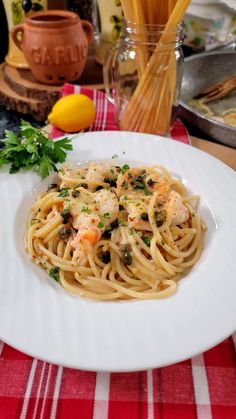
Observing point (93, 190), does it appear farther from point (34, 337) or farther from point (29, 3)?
point (29, 3)

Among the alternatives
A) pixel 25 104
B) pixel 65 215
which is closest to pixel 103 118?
pixel 25 104

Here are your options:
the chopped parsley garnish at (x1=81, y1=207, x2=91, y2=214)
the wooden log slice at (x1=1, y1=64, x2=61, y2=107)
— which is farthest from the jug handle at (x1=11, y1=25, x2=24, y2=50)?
the chopped parsley garnish at (x1=81, y1=207, x2=91, y2=214)

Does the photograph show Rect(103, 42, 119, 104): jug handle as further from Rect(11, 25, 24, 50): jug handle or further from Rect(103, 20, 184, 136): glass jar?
Rect(11, 25, 24, 50): jug handle

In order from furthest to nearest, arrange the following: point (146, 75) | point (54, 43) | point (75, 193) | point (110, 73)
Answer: point (54, 43)
point (110, 73)
point (146, 75)
point (75, 193)

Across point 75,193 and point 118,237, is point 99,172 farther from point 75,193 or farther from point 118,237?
point 118,237

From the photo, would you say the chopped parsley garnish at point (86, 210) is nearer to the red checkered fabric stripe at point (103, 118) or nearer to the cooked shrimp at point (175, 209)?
the cooked shrimp at point (175, 209)

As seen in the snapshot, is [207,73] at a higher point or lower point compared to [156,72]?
lower
